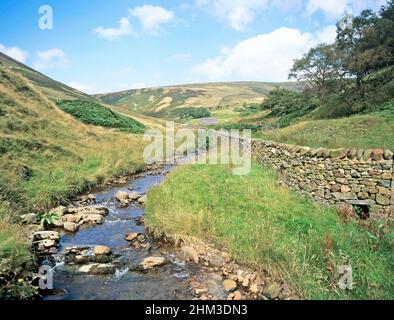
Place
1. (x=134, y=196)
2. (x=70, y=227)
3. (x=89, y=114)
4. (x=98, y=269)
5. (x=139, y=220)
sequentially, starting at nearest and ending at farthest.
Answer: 1. (x=98, y=269)
2. (x=70, y=227)
3. (x=139, y=220)
4. (x=134, y=196)
5. (x=89, y=114)

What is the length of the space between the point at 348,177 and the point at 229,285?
5122 mm

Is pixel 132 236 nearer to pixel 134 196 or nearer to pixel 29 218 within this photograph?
pixel 29 218

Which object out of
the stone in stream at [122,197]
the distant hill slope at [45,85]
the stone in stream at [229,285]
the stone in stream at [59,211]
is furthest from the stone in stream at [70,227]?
the distant hill slope at [45,85]

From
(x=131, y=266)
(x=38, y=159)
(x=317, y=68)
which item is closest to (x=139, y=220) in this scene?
(x=131, y=266)

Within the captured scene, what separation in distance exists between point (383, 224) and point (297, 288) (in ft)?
11.5

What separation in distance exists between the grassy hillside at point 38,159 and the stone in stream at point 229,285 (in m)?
4.85

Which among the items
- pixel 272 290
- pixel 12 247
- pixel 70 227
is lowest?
pixel 272 290

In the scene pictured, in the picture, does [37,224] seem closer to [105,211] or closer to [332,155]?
[105,211]

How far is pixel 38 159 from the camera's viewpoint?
60.3 ft

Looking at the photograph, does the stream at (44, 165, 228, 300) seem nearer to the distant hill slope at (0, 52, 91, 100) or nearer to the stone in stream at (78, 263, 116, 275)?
the stone in stream at (78, 263, 116, 275)

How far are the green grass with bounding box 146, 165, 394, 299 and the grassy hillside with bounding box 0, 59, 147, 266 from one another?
4288 mm

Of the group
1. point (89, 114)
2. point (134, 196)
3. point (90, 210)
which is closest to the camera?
point (90, 210)

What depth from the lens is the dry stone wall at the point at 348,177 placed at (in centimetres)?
904

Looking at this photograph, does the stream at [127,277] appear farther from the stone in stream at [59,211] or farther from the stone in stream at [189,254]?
the stone in stream at [59,211]
